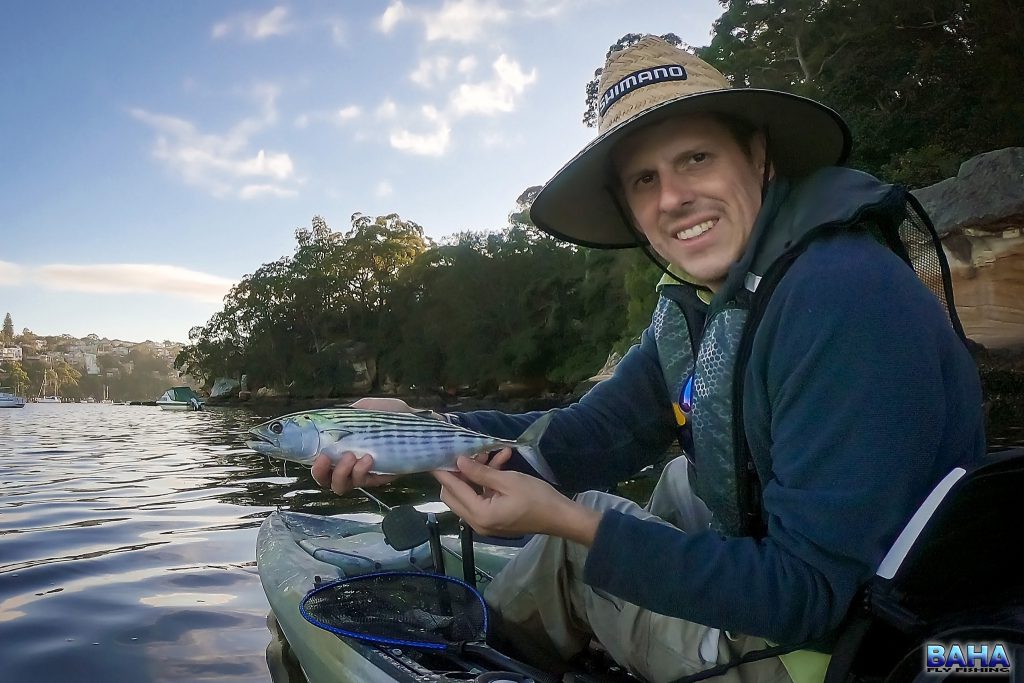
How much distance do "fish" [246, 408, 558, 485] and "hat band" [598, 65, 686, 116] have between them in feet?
4.03

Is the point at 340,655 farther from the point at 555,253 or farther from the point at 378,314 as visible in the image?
the point at 378,314

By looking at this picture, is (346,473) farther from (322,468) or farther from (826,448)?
(826,448)

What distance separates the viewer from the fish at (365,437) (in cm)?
253

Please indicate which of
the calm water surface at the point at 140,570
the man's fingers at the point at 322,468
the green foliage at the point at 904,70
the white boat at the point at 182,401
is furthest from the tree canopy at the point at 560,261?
the white boat at the point at 182,401

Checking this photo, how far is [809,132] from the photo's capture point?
2379 millimetres

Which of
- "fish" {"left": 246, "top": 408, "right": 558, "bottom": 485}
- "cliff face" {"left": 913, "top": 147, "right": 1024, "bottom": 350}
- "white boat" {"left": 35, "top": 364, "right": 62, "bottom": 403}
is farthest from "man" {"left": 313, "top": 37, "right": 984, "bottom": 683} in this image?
"white boat" {"left": 35, "top": 364, "right": 62, "bottom": 403}

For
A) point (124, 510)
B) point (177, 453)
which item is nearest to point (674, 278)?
point (124, 510)

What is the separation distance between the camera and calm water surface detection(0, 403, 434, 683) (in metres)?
4.06

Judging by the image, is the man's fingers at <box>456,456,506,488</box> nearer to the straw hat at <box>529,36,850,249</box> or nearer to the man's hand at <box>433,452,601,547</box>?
the man's hand at <box>433,452,601,547</box>

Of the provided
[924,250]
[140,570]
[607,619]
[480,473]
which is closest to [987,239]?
[924,250]

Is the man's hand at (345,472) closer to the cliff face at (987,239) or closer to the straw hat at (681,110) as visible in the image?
the straw hat at (681,110)

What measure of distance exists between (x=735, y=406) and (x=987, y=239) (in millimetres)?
19419

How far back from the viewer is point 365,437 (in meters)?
2.56

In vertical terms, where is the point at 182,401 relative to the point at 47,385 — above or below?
below
